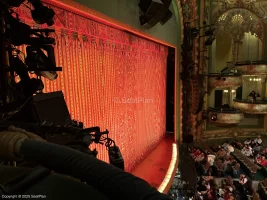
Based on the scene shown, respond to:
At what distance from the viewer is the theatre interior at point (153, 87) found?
1460mm

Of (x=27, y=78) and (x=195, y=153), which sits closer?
(x=27, y=78)

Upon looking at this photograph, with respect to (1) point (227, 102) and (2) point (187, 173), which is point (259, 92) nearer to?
(1) point (227, 102)

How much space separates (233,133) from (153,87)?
5578 millimetres

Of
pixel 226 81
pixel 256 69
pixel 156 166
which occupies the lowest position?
pixel 156 166

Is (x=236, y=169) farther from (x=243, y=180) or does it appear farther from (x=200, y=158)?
(x=200, y=158)

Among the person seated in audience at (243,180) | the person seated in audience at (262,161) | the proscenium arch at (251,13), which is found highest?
the proscenium arch at (251,13)

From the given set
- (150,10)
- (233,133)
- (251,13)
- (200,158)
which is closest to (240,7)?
(251,13)

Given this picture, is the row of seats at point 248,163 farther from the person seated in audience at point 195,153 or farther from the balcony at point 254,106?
the balcony at point 254,106

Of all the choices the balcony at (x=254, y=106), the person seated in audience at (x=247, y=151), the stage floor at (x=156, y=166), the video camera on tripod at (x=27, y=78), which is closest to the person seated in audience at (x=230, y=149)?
the person seated in audience at (x=247, y=151)

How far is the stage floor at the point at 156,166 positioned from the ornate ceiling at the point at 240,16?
604 cm

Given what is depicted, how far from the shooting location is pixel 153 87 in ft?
21.1

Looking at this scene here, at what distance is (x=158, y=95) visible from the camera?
6.87 m

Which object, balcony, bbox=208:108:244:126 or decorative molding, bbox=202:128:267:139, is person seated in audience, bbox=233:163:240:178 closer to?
balcony, bbox=208:108:244:126

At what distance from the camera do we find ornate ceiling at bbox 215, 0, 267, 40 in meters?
9.43
